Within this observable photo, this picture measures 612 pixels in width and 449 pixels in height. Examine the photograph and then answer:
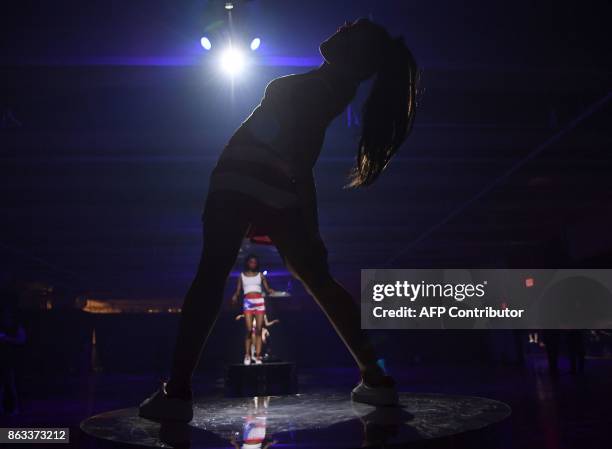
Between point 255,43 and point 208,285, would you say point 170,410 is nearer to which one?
point 208,285

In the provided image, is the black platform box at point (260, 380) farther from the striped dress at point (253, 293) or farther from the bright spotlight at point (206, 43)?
the bright spotlight at point (206, 43)

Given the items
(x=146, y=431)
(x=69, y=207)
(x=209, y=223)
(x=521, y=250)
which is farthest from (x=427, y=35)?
(x=521, y=250)

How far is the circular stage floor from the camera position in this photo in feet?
4.68

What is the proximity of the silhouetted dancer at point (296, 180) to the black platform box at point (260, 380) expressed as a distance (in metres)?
4.58

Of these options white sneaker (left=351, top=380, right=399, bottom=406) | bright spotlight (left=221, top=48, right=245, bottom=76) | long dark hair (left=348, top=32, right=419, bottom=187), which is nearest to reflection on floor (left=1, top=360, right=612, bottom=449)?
white sneaker (left=351, top=380, right=399, bottom=406)

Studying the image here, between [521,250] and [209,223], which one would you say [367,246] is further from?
[209,223]

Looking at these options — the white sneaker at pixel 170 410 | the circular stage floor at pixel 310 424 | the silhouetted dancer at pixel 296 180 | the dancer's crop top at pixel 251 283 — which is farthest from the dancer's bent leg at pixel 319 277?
the dancer's crop top at pixel 251 283

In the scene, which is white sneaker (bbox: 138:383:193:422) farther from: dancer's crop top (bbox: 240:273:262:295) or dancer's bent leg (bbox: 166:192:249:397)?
dancer's crop top (bbox: 240:273:262:295)

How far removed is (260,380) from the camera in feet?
21.3

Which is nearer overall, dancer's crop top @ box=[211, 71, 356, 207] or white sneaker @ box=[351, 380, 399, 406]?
dancer's crop top @ box=[211, 71, 356, 207]

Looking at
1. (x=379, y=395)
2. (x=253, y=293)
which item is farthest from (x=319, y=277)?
(x=253, y=293)

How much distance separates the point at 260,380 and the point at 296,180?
499 centimetres

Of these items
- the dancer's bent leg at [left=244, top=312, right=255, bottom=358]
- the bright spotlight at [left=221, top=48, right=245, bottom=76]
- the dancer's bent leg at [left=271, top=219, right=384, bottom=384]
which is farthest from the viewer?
the dancer's bent leg at [left=244, top=312, right=255, bottom=358]

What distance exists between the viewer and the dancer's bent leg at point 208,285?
5.90 feet
